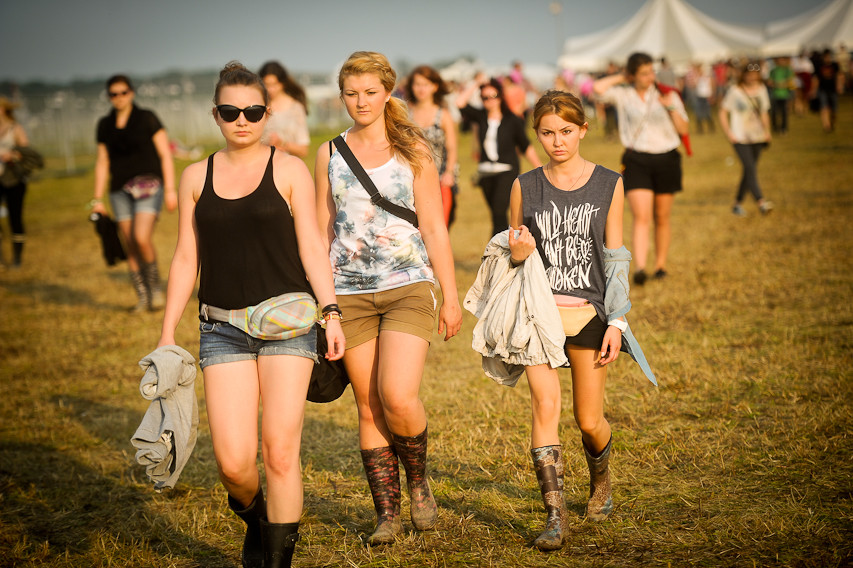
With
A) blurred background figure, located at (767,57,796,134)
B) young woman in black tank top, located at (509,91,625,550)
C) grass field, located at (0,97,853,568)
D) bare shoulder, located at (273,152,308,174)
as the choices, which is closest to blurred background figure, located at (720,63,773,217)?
grass field, located at (0,97,853,568)

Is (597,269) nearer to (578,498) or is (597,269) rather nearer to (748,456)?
(578,498)

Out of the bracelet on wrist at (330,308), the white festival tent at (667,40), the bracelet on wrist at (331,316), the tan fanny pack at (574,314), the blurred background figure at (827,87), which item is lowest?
the tan fanny pack at (574,314)

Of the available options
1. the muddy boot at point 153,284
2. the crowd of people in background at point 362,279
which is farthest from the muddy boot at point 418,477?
the muddy boot at point 153,284

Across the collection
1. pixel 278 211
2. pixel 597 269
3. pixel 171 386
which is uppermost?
pixel 278 211

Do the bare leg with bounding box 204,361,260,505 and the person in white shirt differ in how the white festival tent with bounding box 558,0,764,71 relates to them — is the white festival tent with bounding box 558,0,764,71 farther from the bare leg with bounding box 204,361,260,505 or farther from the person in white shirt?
the bare leg with bounding box 204,361,260,505

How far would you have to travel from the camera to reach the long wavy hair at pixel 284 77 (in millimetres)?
8695

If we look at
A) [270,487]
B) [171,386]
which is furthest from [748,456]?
[171,386]

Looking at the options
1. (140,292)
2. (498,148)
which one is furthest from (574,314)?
(140,292)

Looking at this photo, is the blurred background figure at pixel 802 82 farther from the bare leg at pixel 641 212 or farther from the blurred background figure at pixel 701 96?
the bare leg at pixel 641 212

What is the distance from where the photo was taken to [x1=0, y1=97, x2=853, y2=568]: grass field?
416 cm

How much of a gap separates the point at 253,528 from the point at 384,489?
662 millimetres

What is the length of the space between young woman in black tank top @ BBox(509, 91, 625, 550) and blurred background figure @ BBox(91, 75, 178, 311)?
6110 millimetres

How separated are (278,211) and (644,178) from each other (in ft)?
21.4

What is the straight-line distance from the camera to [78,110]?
3706cm
